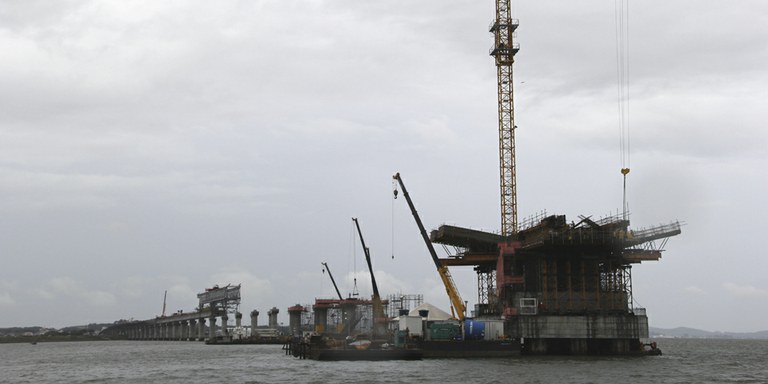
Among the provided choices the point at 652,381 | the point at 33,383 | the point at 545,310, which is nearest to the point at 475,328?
the point at 545,310

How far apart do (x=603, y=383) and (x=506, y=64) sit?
79256 millimetres

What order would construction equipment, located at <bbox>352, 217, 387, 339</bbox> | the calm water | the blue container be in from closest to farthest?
the calm water
the blue container
construction equipment, located at <bbox>352, 217, 387, 339</bbox>

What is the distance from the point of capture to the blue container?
10481 centimetres

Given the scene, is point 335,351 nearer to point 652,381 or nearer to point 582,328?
point 582,328

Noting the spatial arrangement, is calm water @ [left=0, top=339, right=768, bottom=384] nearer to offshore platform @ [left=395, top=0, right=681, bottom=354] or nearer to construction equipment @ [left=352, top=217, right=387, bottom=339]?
offshore platform @ [left=395, top=0, right=681, bottom=354]

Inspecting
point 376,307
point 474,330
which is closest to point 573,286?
point 474,330

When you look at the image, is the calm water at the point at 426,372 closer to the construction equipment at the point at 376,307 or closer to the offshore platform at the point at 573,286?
the offshore platform at the point at 573,286

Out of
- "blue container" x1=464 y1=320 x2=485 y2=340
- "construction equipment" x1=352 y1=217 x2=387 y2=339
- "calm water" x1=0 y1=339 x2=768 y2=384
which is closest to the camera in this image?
"calm water" x1=0 y1=339 x2=768 y2=384

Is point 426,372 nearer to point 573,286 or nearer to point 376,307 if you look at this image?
point 573,286

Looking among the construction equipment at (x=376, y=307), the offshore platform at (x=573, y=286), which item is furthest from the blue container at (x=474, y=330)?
the construction equipment at (x=376, y=307)

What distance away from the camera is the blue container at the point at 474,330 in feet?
344

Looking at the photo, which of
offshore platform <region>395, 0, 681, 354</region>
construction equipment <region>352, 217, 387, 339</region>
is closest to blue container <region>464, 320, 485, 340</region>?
offshore platform <region>395, 0, 681, 354</region>

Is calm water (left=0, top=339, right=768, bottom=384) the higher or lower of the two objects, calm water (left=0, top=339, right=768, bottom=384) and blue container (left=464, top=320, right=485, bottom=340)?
the lower

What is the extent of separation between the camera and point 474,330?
105062mm
